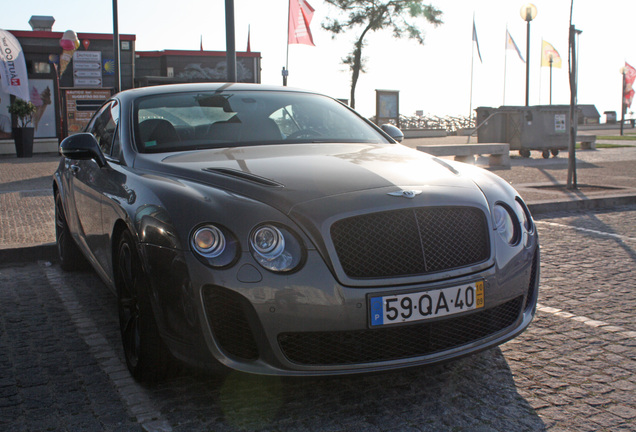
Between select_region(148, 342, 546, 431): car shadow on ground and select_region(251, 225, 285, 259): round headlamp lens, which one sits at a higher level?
select_region(251, 225, 285, 259): round headlamp lens

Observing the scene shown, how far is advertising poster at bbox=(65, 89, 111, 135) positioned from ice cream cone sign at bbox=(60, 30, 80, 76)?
5.04 meters

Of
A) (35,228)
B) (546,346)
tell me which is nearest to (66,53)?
(35,228)

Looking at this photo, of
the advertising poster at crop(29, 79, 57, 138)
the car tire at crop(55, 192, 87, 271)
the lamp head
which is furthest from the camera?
the advertising poster at crop(29, 79, 57, 138)

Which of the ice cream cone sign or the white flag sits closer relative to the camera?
the white flag

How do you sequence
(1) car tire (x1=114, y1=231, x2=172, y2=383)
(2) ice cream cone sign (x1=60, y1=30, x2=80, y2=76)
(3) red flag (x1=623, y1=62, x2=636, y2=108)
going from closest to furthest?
1. (1) car tire (x1=114, y1=231, x2=172, y2=383)
2. (2) ice cream cone sign (x1=60, y1=30, x2=80, y2=76)
3. (3) red flag (x1=623, y1=62, x2=636, y2=108)

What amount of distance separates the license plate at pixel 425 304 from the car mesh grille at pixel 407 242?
0.32 feet

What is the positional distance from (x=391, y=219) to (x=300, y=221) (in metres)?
0.37

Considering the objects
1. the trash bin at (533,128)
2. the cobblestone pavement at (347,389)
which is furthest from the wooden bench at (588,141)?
the cobblestone pavement at (347,389)

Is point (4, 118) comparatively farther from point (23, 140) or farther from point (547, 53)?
point (547, 53)

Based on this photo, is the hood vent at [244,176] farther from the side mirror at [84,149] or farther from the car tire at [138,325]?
the side mirror at [84,149]

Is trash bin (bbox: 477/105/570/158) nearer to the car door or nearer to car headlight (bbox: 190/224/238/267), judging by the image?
the car door

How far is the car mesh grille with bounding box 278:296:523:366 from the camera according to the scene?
2.71m

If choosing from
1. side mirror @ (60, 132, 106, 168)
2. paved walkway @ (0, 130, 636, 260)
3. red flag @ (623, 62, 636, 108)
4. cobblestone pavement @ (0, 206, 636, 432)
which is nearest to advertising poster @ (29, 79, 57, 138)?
paved walkway @ (0, 130, 636, 260)

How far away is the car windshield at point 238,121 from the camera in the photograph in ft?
13.1
